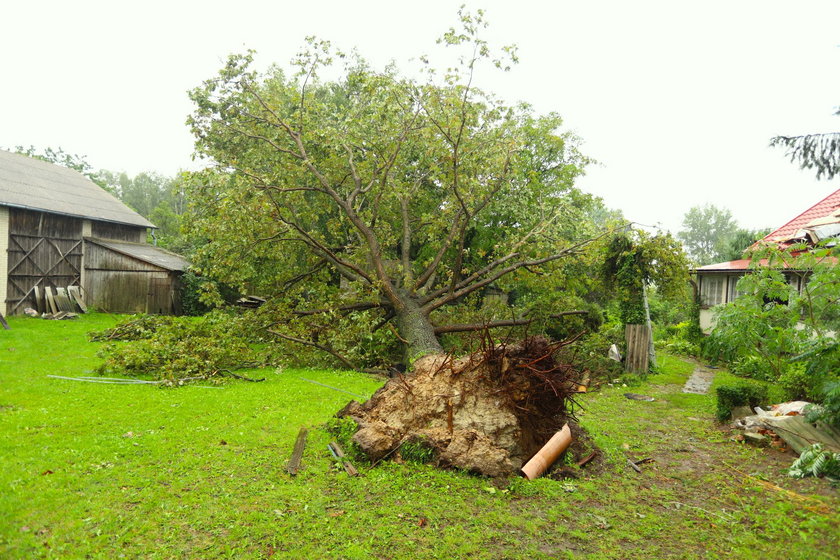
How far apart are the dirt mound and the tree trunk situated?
4209 millimetres

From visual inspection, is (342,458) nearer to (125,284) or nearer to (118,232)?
(125,284)

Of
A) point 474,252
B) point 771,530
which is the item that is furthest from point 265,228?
point 771,530

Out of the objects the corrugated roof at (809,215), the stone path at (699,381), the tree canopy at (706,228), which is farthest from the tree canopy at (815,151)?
the tree canopy at (706,228)

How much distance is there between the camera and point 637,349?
39.3 ft

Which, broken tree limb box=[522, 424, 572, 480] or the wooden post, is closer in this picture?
broken tree limb box=[522, 424, 572, 480]

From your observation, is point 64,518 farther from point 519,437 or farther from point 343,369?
point 343,369

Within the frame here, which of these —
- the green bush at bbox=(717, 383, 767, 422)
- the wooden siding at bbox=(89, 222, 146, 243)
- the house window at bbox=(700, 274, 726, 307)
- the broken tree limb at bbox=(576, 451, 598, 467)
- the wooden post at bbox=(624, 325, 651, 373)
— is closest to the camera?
the broken tree limb at bbox=(576, 451, 598, 467)

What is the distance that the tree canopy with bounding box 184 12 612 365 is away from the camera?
39.6 ft

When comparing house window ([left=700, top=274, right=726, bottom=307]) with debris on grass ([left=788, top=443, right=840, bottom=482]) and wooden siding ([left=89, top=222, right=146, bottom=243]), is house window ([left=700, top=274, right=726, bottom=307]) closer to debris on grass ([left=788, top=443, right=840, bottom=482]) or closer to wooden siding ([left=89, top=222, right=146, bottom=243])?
debris on grass ([left=788, top=443, right=840, bottom=482])

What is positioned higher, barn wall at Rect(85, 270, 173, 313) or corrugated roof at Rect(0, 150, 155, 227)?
corrugated roof at Rect(0, 150, 155, 227)

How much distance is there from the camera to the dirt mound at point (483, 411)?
5824mm

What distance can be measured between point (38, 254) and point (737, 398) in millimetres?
22877

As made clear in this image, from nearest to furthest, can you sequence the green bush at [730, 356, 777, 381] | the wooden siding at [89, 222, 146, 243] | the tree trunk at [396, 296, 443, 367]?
the green bush at [730, 356, 777, 381]
the tree trunk at [396, 296, 443, 367]
the wooden siding at [89, 222, 146, 243]

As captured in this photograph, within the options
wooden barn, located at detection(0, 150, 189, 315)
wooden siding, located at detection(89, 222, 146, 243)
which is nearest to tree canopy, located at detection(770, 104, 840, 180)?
wooden barn, located at detection(0, 150, 189, 315)
